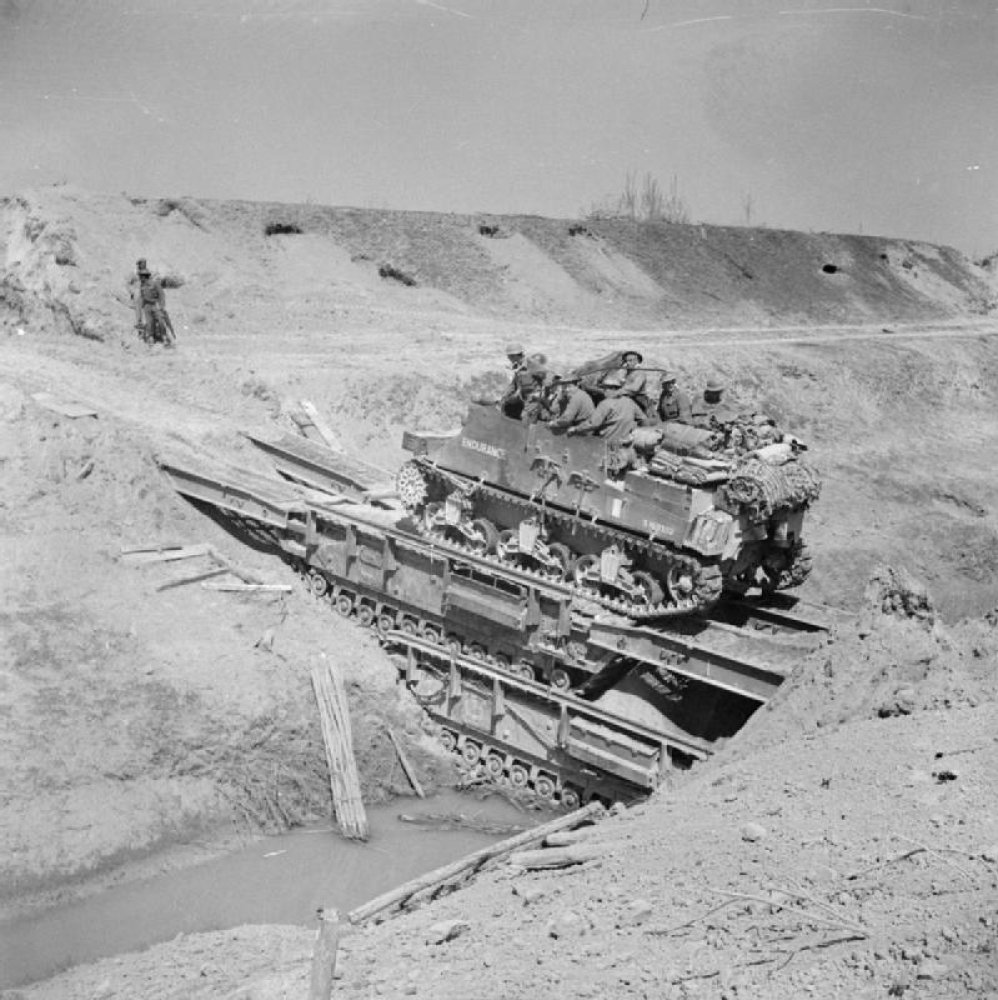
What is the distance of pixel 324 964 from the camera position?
9.48 metres

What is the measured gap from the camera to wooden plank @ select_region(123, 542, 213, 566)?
18.6 meters

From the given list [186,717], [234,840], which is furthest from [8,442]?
[234,840]

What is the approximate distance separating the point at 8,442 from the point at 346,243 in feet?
58.2

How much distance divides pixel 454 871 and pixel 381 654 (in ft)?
21.5

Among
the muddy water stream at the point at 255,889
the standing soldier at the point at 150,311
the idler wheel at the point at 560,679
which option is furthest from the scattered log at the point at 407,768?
the standing soldier at the point at 150,311

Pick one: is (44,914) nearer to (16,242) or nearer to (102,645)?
(102,645)

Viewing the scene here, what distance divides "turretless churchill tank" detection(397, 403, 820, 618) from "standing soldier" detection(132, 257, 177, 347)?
31.4 ft

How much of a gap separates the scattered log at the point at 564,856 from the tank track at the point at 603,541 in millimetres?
5018

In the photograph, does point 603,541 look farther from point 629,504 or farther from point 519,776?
point 519,776

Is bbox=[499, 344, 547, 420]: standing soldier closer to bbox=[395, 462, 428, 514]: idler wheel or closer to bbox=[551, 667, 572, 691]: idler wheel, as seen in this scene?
bbox=[395, 462, 428, 514]: idler wheel

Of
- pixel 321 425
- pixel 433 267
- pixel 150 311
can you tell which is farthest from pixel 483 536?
pixel 433 267

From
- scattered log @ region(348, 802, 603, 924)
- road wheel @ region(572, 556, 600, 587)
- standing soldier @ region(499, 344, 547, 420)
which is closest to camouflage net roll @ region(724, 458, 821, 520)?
road wheel @ region(572, 556, 600, 587)

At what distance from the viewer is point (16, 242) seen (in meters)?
30.3

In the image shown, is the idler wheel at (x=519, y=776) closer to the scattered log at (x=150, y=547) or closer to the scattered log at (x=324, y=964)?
the scattered log at (x=150, y=547)
